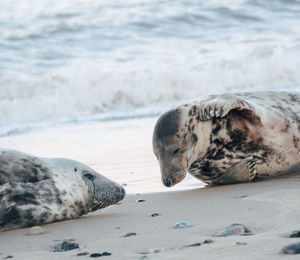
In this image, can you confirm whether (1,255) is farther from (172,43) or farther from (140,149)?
(172,43)

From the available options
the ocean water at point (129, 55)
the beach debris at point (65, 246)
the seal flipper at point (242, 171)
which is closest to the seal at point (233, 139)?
the seal flipper at point (242, 171)

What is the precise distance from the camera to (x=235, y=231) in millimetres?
3811

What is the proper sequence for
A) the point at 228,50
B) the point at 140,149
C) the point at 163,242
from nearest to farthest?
the point at 163,242 < the point at 140,149 < the point at 228,50

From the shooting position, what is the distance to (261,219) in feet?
13.8

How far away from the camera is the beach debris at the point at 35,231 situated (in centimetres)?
466

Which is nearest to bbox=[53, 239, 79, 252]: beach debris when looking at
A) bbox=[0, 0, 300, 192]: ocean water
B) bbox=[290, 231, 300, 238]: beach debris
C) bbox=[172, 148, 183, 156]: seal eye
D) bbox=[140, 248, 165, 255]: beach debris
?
bbox=[140, 248, 165, 255]: beach debris

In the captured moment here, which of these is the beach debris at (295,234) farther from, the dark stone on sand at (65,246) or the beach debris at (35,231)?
the beach debris at (35,231)

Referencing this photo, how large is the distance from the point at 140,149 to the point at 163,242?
463 cm

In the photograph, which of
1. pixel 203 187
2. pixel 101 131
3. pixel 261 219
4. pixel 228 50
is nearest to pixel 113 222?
pixel 261 219

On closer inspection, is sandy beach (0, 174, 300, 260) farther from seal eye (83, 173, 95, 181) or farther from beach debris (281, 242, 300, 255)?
seal eye (83, 173, 95, 181)

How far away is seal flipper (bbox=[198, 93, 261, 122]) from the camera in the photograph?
19.9ft

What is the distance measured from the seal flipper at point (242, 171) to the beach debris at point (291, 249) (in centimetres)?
304

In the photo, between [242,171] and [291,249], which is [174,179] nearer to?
[242,171]

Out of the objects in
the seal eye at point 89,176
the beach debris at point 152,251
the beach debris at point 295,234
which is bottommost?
the beach debris at point 152,251
